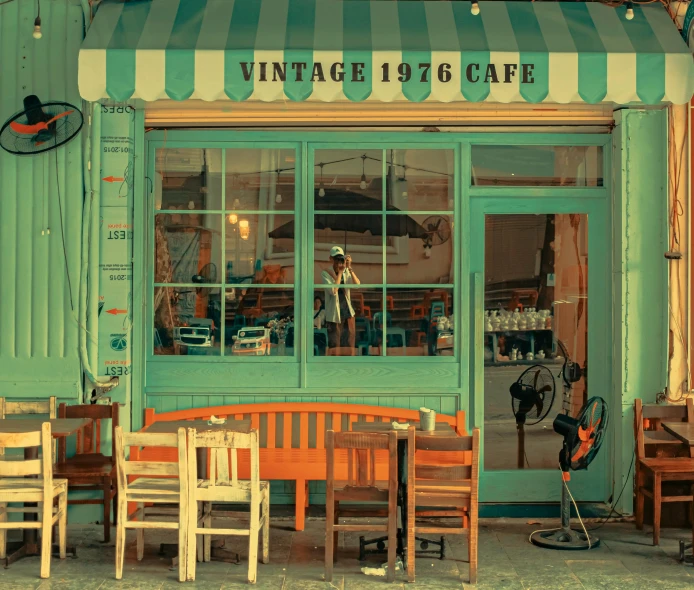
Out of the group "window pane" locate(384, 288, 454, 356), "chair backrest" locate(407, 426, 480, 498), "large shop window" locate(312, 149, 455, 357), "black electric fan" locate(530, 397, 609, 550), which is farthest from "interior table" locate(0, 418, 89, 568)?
"black electric fan" locate(530, 397, 609, 550)

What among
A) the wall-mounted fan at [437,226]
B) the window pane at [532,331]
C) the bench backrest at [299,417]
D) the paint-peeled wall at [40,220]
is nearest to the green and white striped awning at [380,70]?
the paint-peeled wall at [40,220]

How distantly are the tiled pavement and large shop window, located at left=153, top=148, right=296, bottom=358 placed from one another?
64.3 inches

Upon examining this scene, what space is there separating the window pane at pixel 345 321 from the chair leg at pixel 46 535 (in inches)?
101

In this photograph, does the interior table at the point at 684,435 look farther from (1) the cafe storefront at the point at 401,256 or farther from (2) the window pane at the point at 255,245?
(2) the window pane at the point at 255,245

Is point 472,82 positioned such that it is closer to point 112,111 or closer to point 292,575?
point 112,111

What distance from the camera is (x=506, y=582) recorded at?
6.24 m

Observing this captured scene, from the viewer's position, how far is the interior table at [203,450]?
21.7 feet

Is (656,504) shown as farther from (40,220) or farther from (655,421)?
(40,220)

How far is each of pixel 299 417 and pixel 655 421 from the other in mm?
2822

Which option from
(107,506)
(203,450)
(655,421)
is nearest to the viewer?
(203,450)

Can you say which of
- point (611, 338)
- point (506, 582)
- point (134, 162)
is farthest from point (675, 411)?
point (134, 162)

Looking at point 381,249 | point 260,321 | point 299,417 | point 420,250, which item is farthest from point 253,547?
point 420,250

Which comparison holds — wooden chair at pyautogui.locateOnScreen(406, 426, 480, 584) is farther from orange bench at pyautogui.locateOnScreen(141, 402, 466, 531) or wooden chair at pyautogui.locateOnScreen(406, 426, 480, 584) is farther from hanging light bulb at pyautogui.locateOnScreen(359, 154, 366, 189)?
hanging light bulb at pyautogui.locateOnScreen(359, 154, 366, 189)

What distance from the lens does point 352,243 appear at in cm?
802
